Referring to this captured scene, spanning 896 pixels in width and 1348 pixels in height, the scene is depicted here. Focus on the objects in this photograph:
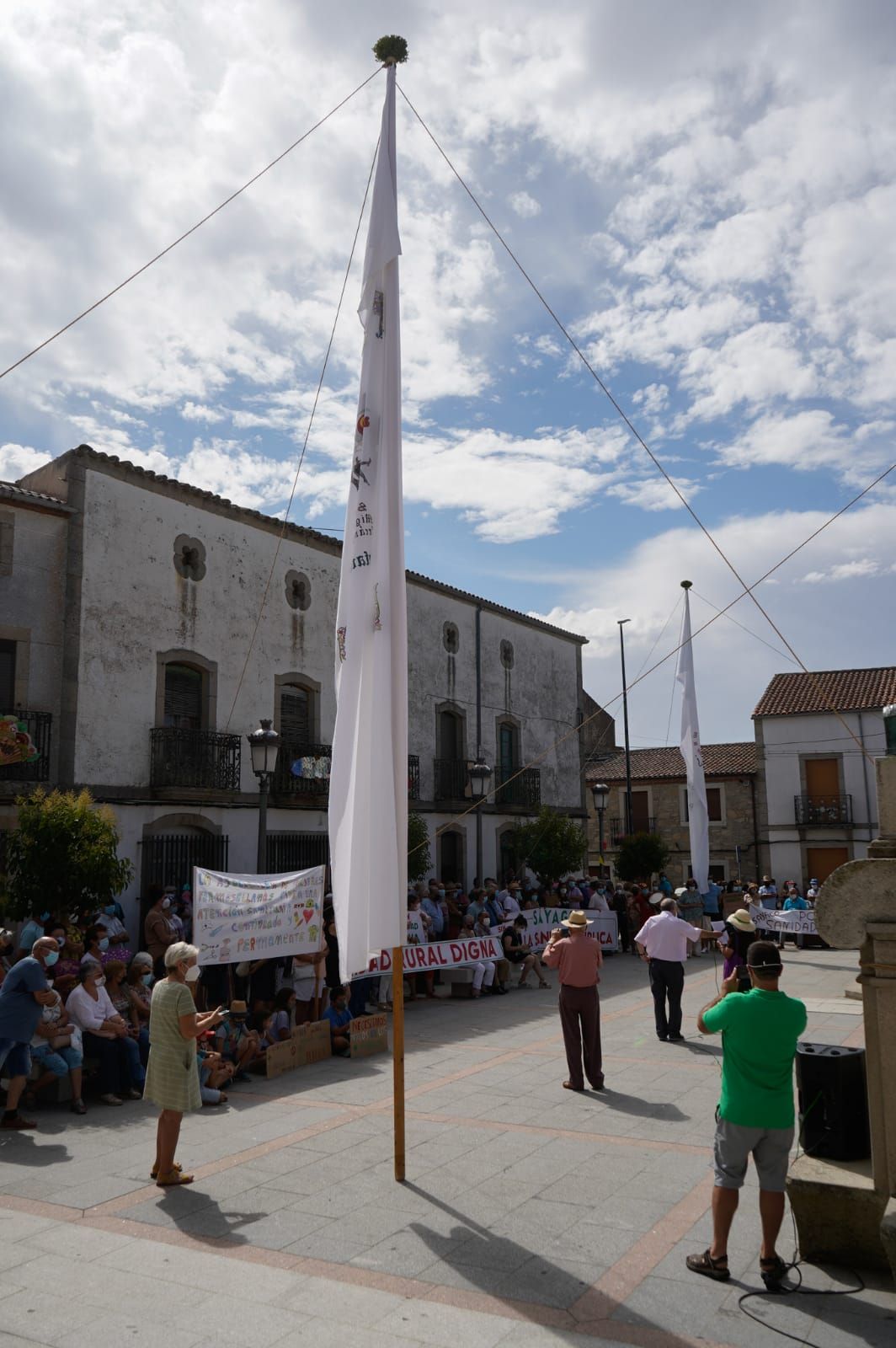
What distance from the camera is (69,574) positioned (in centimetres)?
1739

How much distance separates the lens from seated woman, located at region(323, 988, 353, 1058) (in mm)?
11406

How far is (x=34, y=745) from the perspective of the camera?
16.5 m

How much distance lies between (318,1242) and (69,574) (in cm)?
1377

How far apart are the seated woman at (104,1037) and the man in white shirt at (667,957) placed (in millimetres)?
5285

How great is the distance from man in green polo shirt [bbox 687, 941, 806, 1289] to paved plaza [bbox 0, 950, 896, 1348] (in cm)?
19

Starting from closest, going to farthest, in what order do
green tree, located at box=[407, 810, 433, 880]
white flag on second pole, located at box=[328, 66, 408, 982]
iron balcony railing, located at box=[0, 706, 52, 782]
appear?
white flag on second pole, located at box=[328, 66, 408, 982] < iron balcony railing, located at box=[0, 706, 52, 782] < green tree, located at box=[407, 810, 433, 880]

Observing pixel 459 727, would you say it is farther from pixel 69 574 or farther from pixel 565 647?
pixel 69 574

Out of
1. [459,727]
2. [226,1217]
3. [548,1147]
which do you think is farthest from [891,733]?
[459,727]

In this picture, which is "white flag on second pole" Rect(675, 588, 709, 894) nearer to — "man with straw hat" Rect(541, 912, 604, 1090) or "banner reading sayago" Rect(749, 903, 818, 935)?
"banner reading sayago" Rect(749, 903, 818, 935)

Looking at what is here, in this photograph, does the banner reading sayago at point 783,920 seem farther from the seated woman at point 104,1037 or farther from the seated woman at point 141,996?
the seated woman at point 104,1037

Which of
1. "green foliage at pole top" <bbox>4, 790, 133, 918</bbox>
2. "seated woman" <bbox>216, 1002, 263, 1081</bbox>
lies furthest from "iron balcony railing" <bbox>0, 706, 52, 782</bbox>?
"seated woman" <bbox>216, 1002, 263, 1081</bbox>

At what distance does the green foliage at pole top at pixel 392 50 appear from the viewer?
25.4 feet

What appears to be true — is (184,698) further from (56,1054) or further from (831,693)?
(831,693)

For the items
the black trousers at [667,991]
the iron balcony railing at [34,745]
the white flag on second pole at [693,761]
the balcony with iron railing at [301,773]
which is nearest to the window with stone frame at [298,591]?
the balcony with iron railing at [301,773]
